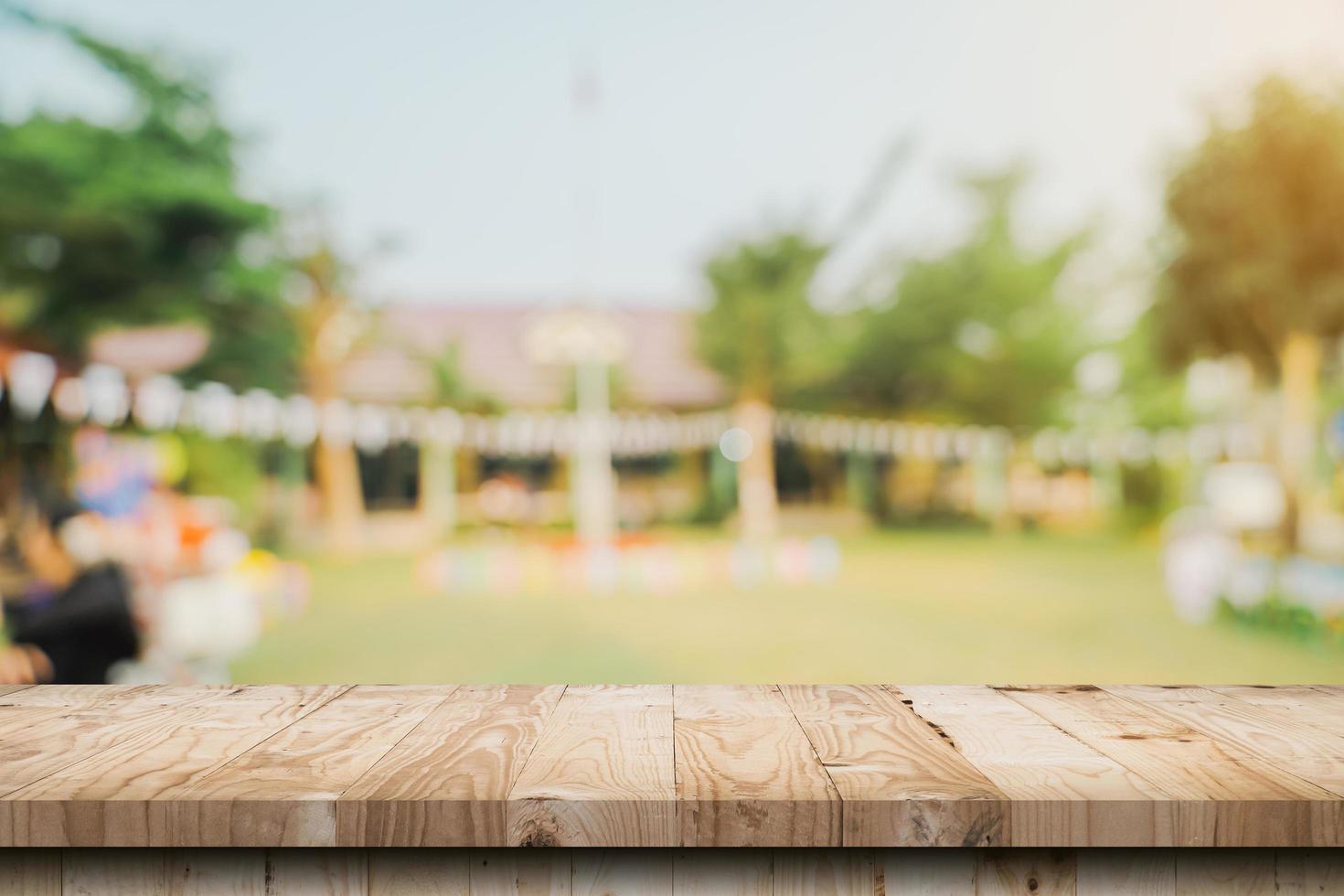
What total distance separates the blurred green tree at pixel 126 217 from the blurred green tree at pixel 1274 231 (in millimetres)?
9730

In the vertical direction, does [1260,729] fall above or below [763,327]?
below

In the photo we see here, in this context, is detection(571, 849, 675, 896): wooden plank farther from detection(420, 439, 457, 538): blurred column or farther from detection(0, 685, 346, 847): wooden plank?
detection(420, 439, 457, 538): blurred column

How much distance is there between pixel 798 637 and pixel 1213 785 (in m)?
6.52

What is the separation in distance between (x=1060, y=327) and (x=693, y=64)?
8070 millimetres

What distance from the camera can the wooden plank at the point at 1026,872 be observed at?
0.93 metres

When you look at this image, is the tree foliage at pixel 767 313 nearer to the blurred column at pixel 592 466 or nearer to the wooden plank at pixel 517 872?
the blurred column at pixel 592 466

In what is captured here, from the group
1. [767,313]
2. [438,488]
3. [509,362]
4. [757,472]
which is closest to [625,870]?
[757,472]

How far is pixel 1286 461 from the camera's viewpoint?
9305mm

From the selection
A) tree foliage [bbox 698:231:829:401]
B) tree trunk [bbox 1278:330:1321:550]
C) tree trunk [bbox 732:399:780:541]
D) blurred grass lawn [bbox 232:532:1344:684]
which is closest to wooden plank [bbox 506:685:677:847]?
blurred grass lawn [bbox 232:532:1344:684]

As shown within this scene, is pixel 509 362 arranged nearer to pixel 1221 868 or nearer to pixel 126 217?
pixel 126 217

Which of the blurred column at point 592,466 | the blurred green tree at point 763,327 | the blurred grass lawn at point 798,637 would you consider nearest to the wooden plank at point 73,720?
the blurred grass lawn at point 798,637

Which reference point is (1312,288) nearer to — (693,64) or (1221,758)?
(1221,758)

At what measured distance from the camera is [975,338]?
1842 centimetres

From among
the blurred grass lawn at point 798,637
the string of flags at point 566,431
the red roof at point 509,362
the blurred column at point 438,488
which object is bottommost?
the blurred grass lawn at point 798,637
